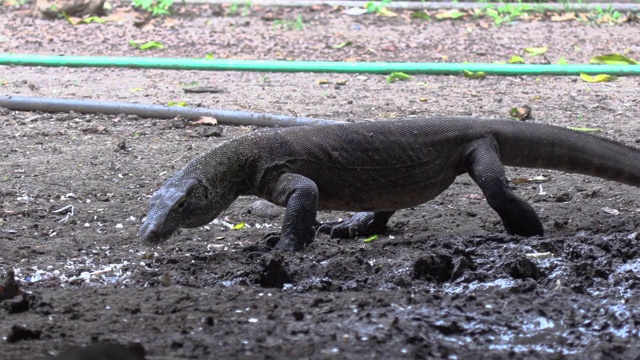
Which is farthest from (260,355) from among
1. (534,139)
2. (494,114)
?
(494,114)

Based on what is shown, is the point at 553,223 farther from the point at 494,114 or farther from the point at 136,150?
the point at 136,150

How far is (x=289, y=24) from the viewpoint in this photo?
9820mm

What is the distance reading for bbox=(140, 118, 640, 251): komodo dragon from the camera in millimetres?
4219

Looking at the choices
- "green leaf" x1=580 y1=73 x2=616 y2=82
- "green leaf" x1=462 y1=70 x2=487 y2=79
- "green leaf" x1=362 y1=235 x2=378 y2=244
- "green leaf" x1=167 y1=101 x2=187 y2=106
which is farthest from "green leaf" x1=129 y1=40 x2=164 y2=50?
"green leaf" x1=362 y1=235 x2=378 y2=244

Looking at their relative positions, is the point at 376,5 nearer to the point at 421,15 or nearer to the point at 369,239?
the point at 421,15

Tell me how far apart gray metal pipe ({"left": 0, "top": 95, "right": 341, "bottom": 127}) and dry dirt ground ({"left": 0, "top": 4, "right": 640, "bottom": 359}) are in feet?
0.26

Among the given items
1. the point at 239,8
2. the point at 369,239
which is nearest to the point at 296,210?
the point at 369,239

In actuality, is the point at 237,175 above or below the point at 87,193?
above

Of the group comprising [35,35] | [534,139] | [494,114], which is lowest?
[35,35]

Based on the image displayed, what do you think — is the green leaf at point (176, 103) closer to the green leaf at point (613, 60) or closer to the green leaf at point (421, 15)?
the green leaf at point (613, 60)

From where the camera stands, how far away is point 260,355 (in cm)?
243

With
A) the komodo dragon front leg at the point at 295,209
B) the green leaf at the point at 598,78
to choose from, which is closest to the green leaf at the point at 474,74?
the green leaf at the point at 598,78

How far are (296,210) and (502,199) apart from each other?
951 millimetres

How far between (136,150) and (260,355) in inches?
147
